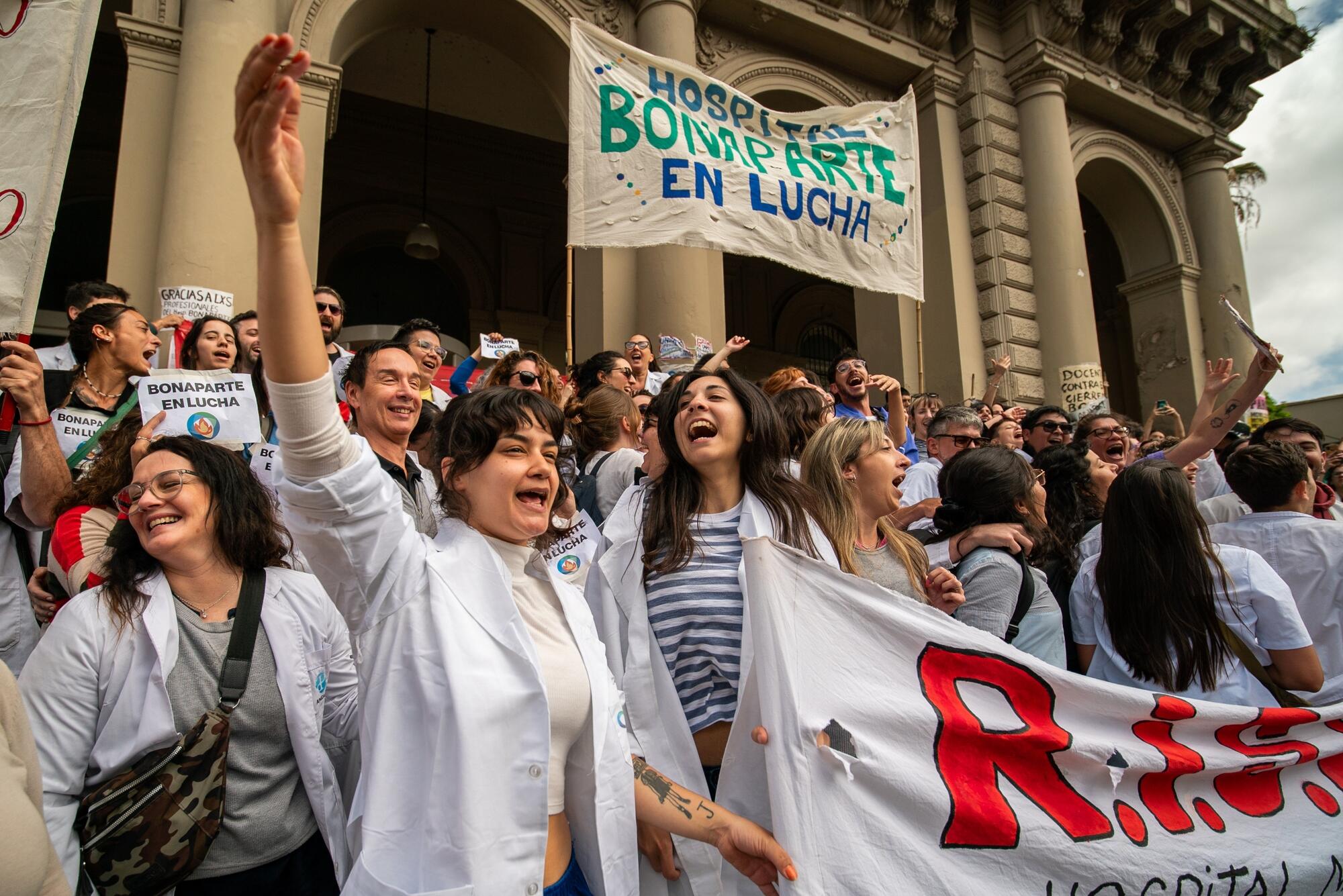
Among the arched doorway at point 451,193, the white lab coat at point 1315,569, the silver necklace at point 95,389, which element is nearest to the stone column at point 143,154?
the silver necklace at point 95,389

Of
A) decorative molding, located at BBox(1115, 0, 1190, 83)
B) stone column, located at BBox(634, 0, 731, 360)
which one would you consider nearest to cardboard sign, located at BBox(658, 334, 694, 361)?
stone column, located at BBox(634, 0, 731, 360)

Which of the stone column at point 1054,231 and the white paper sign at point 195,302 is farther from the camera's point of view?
the stone column at point 1054,231

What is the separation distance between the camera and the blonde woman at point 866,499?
2.72 meters

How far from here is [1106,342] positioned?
1669 centimetres

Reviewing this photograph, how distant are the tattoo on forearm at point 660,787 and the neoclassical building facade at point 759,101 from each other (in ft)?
19.7

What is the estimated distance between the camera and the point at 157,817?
177 centimetres

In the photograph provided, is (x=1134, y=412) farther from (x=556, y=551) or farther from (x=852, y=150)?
(x=556, y=551)

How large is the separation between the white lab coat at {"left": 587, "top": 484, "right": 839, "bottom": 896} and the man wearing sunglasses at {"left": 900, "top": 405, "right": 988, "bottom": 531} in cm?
256

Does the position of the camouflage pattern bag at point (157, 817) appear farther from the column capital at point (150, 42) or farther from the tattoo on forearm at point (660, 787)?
the column capital at point (150, 42)

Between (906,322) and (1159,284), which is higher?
(1159,284)

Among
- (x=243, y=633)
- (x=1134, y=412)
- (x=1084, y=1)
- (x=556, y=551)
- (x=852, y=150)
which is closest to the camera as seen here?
(x=243, y=633)

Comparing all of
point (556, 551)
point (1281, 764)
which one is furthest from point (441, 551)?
point (1281, 764)

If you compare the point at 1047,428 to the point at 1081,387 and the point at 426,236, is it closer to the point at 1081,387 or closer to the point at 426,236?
the point at 1081,387

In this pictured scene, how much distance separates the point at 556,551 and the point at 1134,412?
53.1ft
